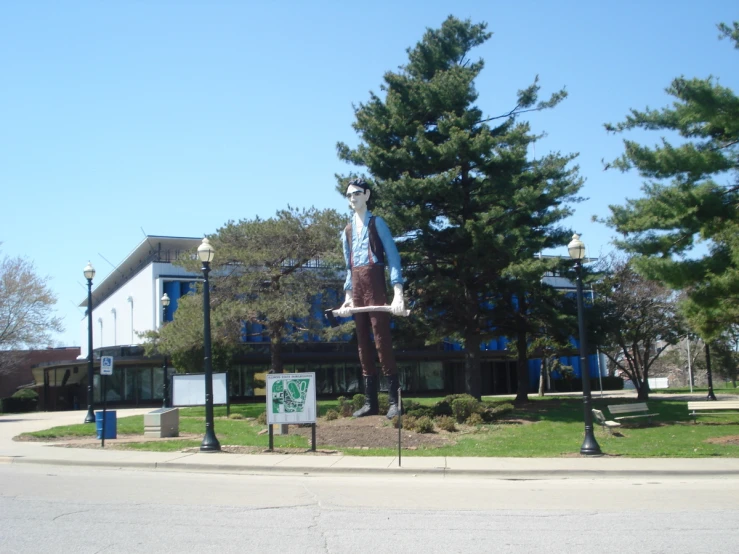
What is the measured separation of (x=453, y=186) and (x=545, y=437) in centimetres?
1080

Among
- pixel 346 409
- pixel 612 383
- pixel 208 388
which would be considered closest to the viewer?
pixel 208 388

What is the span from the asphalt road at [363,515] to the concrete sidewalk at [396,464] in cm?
70

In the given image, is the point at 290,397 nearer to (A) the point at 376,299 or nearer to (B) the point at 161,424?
(A) the point at 376,299

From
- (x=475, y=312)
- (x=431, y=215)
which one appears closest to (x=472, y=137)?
(x=431, y=215)

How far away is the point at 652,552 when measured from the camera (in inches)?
308

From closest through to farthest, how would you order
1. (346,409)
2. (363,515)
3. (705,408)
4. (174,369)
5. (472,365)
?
(363,515) < (346,409) < (705,408) < (472,365) < (174,369)

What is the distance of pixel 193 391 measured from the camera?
21141 mm

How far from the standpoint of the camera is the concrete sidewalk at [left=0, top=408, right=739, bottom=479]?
15.0 meters

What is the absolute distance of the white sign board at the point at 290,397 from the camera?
1867 cm

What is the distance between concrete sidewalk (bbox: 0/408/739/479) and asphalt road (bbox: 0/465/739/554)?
0.70 metres

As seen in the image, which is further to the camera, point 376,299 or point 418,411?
point 418,411

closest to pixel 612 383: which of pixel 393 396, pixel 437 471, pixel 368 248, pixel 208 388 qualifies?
pixel 393 396

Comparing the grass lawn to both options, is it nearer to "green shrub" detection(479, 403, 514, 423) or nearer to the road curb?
"green shrub" detection(479, 403, 514, 423)

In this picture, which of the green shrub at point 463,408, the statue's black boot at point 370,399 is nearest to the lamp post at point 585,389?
the green shrub at point 463,408
